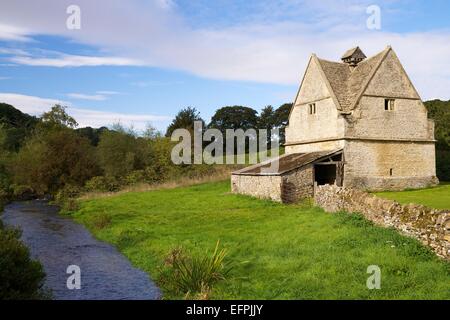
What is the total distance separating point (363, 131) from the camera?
33406mm

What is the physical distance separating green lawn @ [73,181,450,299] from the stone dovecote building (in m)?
7.93

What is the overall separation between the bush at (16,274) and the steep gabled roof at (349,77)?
89.8 feet

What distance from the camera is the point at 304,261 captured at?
13.5 metres

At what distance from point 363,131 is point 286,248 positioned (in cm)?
2083

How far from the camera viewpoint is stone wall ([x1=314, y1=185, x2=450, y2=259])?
12.8 metres

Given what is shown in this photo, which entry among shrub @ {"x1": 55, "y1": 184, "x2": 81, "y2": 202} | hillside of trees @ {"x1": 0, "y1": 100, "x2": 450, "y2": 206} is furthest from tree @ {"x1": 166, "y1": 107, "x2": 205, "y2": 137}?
shrub @ {"x1": 55, "y1": 184, "x2": 81, "y2": 202}

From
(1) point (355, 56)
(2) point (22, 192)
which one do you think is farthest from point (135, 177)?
(1) point (355, 56)

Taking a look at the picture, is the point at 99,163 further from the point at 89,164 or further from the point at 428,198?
the point at 428,198

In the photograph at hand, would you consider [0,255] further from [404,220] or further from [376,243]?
[404,220]

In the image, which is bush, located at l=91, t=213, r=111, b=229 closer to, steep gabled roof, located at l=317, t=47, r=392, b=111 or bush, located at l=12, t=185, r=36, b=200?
steep gabled roof, located at l=317, t=47, r=392, b=111

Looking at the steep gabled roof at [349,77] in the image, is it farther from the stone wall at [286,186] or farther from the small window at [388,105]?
the stone wall at [286,186]

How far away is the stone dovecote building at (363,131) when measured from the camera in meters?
32.8

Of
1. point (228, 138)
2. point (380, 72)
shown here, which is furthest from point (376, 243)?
point (228, 138)
